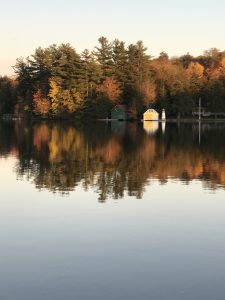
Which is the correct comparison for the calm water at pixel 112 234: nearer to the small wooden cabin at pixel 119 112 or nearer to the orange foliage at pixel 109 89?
the orange foliage at pixel 109 89

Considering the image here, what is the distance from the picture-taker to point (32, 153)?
38000 millimetres

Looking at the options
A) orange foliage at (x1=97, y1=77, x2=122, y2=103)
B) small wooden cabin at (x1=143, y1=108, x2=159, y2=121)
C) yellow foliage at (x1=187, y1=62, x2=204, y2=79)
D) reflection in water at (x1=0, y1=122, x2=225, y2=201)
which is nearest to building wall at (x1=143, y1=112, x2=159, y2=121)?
small wooden cabin at (x1=143, y1=108, x2=159, y2=121)

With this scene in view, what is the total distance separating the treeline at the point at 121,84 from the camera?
109 meters

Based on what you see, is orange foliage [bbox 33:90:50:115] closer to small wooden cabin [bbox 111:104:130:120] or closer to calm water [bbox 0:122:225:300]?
small wooden cabin [bbox 111:104:130:120]

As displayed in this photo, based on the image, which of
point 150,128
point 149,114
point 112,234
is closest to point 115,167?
point 112,234

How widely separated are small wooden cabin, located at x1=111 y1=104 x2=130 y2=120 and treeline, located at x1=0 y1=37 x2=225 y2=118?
1.17m

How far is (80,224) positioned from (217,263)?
4756mm

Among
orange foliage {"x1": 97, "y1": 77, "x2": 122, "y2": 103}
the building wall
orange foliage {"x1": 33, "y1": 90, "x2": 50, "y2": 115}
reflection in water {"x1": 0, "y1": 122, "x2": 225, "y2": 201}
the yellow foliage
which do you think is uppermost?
the yellow foliage

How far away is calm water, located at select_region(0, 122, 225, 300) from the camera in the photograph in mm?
9891

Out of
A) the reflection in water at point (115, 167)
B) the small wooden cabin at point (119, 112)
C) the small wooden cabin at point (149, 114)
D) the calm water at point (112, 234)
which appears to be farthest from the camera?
the small wooden cabin at point (119, 112)

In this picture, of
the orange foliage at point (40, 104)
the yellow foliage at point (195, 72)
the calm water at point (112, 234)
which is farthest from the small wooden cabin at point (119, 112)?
the calm water at point (112, 234)

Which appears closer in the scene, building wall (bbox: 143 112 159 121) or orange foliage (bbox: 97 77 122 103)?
building wall (bbox: 143 112 159 121)

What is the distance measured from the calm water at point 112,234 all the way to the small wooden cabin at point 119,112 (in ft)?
280

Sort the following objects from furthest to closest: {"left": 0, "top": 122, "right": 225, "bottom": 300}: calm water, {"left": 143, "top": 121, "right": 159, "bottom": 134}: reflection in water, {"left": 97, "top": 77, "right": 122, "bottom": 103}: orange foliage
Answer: {"left": 97, "top": 77, "right": 122, "bottom": 103}: orange foliage
{"left": 143, "top": 121, "right": 159, "bottom": 134}: reflection in water
{"left": 0, "top": 122, "right": 225, "bottom": 300}: calm water
